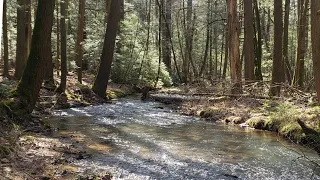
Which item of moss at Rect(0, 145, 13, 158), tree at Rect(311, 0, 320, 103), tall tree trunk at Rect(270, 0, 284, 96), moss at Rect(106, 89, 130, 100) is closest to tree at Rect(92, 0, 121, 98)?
moss at Rect(106, 89, 130, 100)

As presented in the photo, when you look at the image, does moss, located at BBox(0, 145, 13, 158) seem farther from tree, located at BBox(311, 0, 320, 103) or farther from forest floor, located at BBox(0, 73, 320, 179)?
tree, located at BBox(311, 0, 320, 103)

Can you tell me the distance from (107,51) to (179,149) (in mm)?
10166

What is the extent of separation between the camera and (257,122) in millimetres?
10742

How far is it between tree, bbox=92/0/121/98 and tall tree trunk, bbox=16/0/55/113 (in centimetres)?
777

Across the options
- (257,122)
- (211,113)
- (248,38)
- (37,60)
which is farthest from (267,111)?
(37,60)

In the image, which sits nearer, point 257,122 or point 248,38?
point 257,122

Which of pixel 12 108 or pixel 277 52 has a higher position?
pixel 277 52

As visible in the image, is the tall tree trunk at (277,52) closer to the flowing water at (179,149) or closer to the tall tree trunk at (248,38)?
the tall tree trunk at (248,38)

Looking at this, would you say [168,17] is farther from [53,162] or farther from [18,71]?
[53,162]

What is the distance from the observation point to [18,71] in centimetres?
1581

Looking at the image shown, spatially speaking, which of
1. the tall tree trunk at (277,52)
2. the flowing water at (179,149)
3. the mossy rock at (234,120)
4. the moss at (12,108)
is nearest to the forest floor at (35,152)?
the moss at (12,108)

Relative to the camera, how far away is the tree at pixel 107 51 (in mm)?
16516

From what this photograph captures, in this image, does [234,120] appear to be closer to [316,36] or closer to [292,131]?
[292,131]

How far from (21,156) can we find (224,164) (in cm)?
349
